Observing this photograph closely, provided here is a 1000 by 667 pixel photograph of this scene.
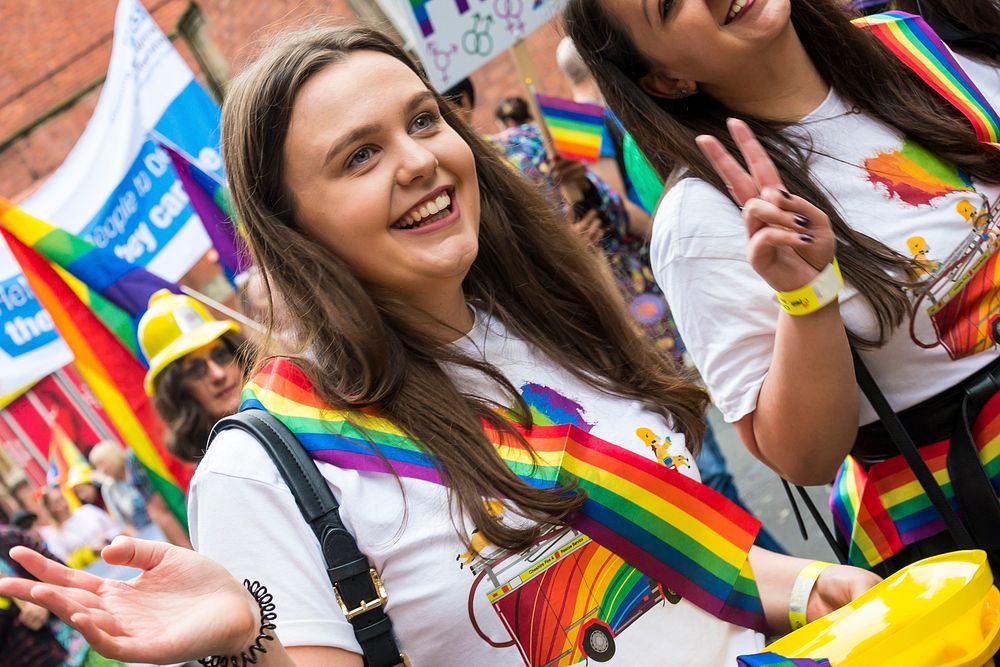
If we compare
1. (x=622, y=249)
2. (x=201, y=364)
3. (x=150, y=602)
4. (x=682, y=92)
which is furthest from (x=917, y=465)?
(x=201, y=364)

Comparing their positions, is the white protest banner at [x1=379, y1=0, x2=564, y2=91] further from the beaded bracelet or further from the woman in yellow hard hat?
the beaded bracelet

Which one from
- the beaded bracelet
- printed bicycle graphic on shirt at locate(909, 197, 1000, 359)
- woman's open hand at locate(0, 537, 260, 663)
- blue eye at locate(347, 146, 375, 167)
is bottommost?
printed bicycle graphic on shirt at locate(909, 197, 1000, 359)

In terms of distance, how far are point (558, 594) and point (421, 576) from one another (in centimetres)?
23

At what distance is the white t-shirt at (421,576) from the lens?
1635mm

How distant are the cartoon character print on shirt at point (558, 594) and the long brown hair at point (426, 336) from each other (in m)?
0.04

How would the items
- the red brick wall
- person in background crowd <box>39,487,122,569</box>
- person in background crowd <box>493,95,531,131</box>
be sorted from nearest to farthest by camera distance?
1. person in background crowd <box>493,95,531,131</box>
2. person in background crowd <box>39,487,122,569</box>
3. the red brick wall

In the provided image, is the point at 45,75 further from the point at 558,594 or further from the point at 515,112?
the point at 558,594

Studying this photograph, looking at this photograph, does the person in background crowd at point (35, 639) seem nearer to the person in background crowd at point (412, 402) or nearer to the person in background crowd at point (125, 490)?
the person in background crowd at point (125, 490)

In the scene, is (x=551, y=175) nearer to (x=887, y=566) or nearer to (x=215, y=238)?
(x=215, y=238)

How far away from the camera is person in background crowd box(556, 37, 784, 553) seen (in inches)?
163

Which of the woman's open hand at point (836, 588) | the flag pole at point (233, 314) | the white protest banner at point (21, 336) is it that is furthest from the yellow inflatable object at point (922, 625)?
the white protest banner at point (21, 336)

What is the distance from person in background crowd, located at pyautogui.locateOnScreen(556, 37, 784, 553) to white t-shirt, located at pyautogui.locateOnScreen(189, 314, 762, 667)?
2244mm

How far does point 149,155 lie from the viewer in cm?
565

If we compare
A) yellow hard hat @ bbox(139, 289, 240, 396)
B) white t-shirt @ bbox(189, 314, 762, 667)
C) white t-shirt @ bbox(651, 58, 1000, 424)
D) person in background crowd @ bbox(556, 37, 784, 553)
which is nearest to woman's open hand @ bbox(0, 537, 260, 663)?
white t-shirt @ bbox(189, 314, 762, 667)
